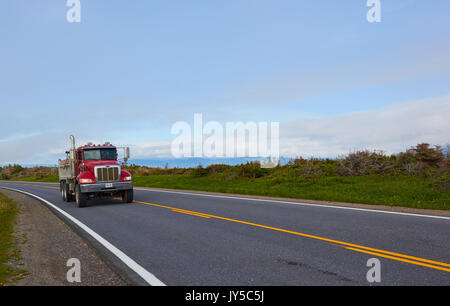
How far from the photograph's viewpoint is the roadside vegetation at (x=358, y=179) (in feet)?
44.2

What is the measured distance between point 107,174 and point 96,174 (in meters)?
0.47

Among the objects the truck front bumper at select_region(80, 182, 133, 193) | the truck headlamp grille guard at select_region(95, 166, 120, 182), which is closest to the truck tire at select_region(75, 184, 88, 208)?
the truck front bumper at select_region(80, 182, 133, 193)

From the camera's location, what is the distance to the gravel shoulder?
5.29 m

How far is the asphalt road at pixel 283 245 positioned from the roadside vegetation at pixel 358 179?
339cm

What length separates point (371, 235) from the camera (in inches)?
301

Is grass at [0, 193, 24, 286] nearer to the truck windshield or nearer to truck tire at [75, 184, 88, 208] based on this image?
truck tire at [75, 184, 88, 208]

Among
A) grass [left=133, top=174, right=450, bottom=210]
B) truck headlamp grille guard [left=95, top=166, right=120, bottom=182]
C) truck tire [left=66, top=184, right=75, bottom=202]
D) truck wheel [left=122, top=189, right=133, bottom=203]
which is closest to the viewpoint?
grass [left=133, top=174, right=450, bottom=210]

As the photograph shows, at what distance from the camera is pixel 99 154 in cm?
1655

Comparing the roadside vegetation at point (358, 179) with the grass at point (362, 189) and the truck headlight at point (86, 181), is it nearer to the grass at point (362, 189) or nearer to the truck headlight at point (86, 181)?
the grass at point (362, 189)

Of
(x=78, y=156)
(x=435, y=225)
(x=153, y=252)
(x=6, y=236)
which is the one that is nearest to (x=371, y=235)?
(x=435, y=225)

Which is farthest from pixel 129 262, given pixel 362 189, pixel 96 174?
pixel 362 189
